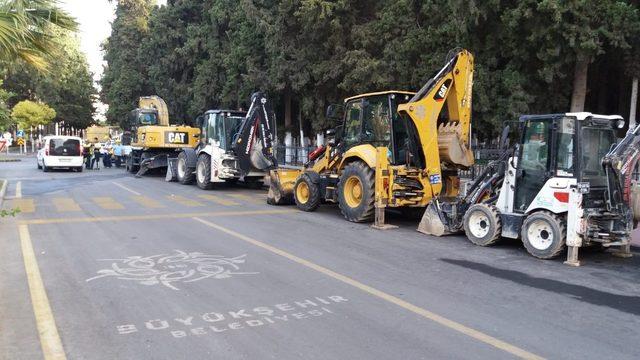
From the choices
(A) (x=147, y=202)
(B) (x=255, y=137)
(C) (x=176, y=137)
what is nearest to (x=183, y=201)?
(A) (x=147, y=202)

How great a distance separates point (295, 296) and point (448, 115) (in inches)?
→ 284

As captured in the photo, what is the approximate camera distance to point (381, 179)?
11.4m

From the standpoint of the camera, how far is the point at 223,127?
19031mm

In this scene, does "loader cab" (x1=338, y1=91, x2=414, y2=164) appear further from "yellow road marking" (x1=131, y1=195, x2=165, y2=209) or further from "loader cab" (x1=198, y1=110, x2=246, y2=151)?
"loader cab" (x1=198, y1=110, x2=246, y2=151)

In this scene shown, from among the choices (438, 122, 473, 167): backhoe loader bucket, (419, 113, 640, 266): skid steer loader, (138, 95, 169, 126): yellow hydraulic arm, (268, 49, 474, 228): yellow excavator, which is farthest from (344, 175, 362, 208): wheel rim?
(138, 95, 169, 126): yellow hydraulic arm

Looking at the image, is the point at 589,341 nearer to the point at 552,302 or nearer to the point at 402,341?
the point at 552,302

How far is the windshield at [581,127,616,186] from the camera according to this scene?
8555 millimetres

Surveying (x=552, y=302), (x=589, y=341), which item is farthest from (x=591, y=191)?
(x=589, y=341)

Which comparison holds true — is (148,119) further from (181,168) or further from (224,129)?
(224,129)

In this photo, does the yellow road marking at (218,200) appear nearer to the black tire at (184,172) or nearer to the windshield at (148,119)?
the black tire at (184,172)

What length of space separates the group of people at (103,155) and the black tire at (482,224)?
26.9 meters

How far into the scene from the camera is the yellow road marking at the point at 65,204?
1380 cm

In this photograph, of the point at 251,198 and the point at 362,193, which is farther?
the point at 251,198

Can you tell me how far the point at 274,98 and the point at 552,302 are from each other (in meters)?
25.4
